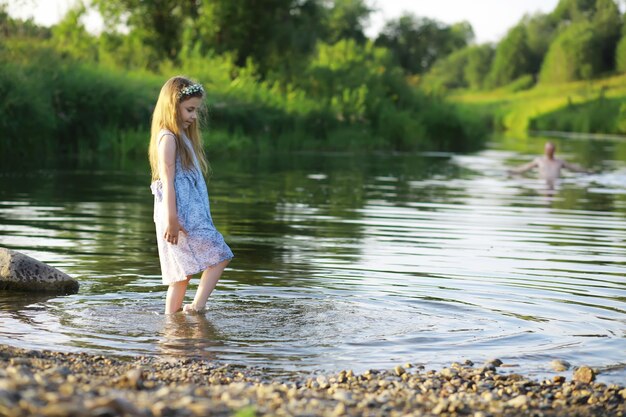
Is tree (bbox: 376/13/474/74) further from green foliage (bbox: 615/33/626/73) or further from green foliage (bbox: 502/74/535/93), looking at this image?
green foliage (bbox: 615/33/626/73)

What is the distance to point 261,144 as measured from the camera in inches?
1427

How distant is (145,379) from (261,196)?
14.9m

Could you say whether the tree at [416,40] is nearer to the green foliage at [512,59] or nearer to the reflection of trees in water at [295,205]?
the green foliage at [512,59]

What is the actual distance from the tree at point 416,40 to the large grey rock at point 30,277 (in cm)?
7932

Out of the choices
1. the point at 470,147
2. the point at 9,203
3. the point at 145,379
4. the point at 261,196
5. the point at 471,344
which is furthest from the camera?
the point at 470,147

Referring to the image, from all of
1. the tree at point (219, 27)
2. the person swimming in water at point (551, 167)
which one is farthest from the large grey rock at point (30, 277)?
the tree at point (219, 27)

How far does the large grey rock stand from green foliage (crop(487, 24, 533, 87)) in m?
105

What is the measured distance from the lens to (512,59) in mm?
113000

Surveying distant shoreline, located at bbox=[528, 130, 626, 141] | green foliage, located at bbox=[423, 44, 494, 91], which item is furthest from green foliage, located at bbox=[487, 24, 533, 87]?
distant shoreline, located at bbox=[528, 130, 626, 141]

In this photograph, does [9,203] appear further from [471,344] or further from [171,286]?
[471,344]

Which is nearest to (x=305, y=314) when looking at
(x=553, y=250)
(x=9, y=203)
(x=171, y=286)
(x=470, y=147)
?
(x=171, y=286)

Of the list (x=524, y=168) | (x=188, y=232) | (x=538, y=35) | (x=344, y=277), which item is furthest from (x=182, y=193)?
(x=538, y=35)

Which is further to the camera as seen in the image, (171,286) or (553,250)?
(553,250)

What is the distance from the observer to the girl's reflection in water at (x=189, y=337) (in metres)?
8.03
